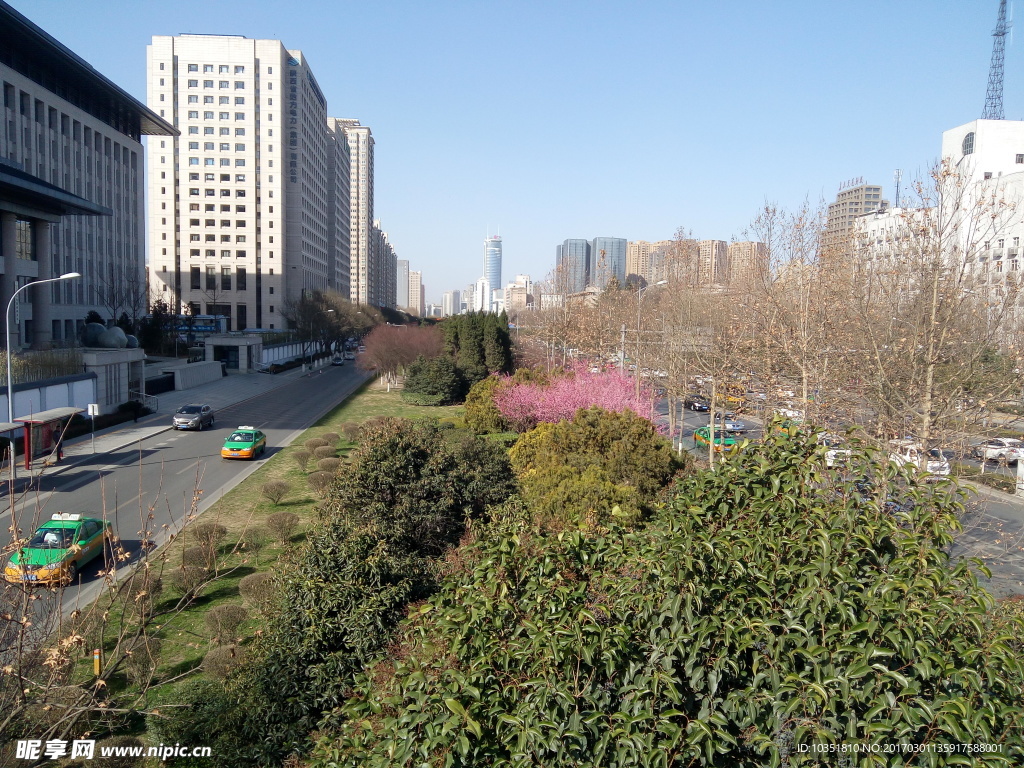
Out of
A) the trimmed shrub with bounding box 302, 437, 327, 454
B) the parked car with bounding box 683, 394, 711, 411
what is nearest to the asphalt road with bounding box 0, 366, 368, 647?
the trimmed shrub with bounding box 302, 437, 327, 454

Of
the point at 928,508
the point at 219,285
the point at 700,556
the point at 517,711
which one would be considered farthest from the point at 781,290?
the point at 219,285

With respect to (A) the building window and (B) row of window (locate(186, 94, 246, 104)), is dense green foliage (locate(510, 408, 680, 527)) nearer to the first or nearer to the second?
(A) the building window

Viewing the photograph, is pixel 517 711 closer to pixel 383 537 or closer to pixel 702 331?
pixel 383 537

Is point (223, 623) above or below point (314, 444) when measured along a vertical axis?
above

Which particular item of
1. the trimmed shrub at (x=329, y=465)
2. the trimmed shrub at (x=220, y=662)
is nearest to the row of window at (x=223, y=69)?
the trimmed shrub at (x=329, y=465)

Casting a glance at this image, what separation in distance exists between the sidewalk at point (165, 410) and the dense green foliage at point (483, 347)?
546 inches

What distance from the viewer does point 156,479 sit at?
2078cm

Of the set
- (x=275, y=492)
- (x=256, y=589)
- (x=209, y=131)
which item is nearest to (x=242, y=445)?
(x=275, y=492)

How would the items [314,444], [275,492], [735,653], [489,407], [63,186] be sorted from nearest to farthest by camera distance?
1. [735,653]
2. [275,492]
3. [314,444]
4. [489,407]
5. [63,186]

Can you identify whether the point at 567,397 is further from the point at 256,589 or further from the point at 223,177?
the point at 223,177

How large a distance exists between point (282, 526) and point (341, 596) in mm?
8445

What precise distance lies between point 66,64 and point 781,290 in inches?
1981

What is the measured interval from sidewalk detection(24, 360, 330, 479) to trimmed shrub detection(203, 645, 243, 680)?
4083 millimetres

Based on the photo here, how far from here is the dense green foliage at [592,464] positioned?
12289 mm
